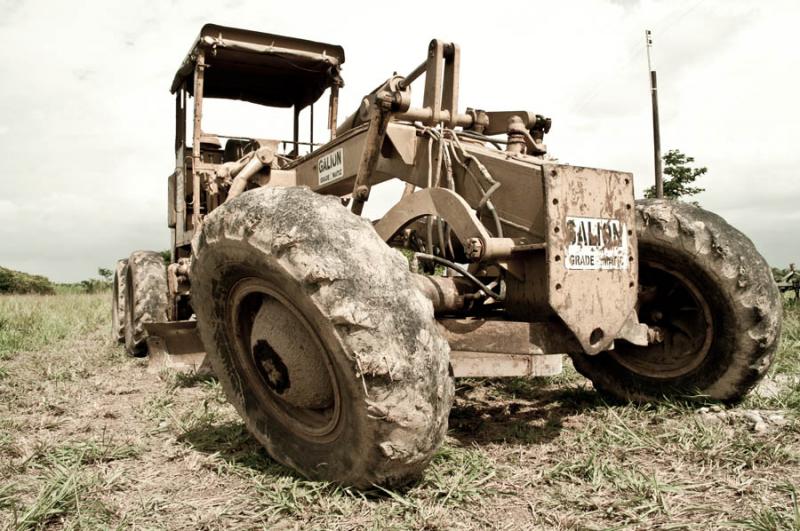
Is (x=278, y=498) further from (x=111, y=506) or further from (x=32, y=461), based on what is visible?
(x=32, y=461)

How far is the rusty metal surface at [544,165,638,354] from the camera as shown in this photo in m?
3.00

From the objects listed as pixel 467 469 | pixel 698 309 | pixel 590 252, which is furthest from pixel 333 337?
pixel 698 309

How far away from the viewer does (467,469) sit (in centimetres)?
288

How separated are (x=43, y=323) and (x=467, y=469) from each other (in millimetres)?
8344

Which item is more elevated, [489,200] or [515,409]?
[489,200]

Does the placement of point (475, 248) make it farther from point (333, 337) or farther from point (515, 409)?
point (515, 409)

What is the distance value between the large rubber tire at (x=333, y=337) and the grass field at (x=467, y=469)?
165 millimetres

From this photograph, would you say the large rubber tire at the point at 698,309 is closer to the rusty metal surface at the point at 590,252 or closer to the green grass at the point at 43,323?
the rusty metal surface at the point at 590,252

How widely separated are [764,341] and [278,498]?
2.55 m

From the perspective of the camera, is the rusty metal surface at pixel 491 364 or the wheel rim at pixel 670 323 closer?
the rusty metal surface at pixel 491 364

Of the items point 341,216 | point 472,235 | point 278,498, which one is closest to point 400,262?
point 341,216

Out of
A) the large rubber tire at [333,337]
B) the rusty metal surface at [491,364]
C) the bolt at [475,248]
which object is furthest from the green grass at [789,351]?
the large rubber tire at [333,337]

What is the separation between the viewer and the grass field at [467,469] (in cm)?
247

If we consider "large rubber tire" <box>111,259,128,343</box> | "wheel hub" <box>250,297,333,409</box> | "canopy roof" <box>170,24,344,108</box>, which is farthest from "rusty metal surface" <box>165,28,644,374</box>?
"large rubber tire" <box>111,259,128,343</box>
